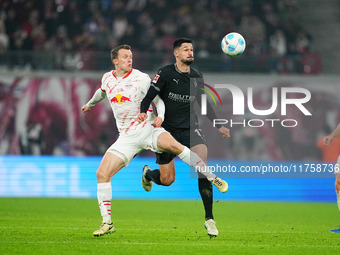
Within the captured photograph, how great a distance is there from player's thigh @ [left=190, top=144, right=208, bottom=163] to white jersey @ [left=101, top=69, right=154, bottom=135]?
2.44 ft

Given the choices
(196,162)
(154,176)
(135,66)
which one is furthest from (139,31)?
(196,162)

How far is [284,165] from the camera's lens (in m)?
17.6

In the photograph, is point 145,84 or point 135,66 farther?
point 135,66

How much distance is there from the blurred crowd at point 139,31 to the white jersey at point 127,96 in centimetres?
1102

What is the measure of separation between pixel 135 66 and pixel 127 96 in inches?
434

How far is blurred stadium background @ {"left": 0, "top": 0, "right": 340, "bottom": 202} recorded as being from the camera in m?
19.9

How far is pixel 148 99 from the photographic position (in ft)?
28.7

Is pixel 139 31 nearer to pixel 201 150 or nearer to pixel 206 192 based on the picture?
pixel 201 150

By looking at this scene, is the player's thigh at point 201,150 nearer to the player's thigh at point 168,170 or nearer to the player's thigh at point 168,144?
the player's thigh at point 168,144

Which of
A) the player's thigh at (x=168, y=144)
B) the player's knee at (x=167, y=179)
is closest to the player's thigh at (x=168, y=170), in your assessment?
the player's knee at (x=167, y=179)

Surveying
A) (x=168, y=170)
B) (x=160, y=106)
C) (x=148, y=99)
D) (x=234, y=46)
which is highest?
(x=234, y=46)

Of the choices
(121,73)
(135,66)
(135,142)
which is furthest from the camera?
(135,66)

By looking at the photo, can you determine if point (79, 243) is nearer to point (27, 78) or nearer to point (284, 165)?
point (284, 165)

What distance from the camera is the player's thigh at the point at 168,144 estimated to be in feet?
28.0
